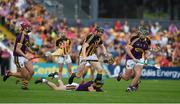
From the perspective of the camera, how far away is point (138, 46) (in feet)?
86.1

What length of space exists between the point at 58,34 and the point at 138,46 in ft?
50.7

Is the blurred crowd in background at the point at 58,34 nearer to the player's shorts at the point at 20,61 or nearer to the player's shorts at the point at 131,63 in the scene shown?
the player's shorts at the point at 20,61

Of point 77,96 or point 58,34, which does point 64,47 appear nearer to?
point 77,96

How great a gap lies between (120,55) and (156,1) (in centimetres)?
1138

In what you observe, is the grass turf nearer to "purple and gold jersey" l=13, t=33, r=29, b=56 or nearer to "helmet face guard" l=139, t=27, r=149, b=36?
"purple and gold jersey" l=13, t=33, r=29, b=56

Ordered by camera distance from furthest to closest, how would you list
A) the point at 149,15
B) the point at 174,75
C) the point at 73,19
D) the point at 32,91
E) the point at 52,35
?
the point at 149,15
the point at 73,19
the point at 52,35
the point at 174,75
the point at 32,91

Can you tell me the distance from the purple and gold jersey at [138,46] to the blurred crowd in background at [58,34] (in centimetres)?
1466

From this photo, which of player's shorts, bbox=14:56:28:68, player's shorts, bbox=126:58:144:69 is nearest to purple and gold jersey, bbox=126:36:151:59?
→ player's shorts, bbox=126:58:144:69

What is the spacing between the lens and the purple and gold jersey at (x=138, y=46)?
26.2 meters

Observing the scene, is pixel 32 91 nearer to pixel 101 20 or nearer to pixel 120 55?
pixel 120 55

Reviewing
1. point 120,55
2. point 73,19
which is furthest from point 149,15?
point 120,55

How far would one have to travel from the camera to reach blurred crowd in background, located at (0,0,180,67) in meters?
41.9

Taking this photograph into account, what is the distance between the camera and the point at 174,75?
4006cm

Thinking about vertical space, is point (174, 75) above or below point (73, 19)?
below
